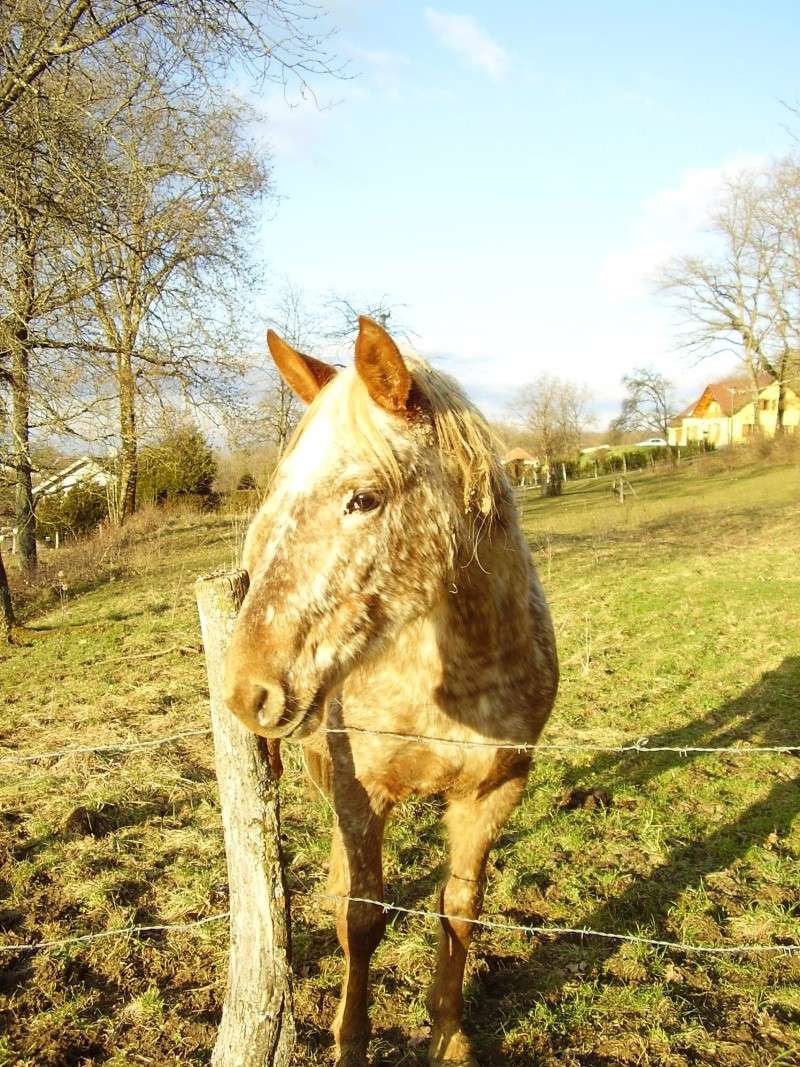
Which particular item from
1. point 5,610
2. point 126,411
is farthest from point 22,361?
point 5,610

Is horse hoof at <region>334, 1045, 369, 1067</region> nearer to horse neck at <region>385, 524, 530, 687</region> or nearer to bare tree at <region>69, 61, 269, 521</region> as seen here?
horse neck at <region>385, 524, 530, 687</region>

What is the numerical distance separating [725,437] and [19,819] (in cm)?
6760

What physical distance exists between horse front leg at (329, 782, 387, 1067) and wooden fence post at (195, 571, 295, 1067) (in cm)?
48

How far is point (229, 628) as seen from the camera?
187cm

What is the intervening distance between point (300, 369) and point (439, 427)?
534 mm

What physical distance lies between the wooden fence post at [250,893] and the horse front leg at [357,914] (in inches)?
18.8

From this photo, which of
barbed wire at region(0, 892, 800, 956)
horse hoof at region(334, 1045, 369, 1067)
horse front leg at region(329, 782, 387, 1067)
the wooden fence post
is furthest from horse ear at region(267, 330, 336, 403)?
horse hoof at region(334, 1045, 369, 1067)

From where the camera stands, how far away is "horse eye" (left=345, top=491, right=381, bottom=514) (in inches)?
75.3

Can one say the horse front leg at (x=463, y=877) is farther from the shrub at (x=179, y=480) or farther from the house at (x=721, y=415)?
the house at (x=721, y=415)

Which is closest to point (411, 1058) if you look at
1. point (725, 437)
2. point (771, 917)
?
point (771, 917)

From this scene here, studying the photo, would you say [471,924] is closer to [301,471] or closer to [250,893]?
[250,893]

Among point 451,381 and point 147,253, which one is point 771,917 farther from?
point 147,253

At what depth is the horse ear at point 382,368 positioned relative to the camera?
1.86 metres

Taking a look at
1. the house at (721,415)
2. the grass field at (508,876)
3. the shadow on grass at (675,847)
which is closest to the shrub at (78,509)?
the grass field at (508,876)
